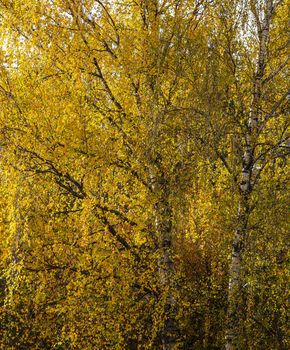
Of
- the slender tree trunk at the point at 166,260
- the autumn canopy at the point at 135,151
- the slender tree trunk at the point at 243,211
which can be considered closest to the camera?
the slender tree trunk at the point at 243,211

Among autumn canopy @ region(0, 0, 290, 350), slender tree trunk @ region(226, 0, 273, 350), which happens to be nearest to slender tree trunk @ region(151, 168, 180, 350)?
autumn canopy @ region(0, 0, 290, 350)

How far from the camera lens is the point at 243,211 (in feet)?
20.8

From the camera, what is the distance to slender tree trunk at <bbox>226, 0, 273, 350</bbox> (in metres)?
6.25

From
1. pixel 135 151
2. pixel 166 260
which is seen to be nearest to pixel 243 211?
pixel 166 260

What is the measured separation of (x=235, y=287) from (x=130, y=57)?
3.96 m

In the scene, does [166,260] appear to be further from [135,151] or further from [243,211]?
A: [135,151]

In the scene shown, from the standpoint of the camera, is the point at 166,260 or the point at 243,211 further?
the point at 166,260

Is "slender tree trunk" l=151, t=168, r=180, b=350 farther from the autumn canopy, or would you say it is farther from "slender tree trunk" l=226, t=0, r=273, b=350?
"slender tree trunk" l=226, t=0, r=273, b=350

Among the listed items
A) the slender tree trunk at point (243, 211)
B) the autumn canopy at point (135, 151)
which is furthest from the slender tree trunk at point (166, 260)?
the slender tree trunk at point (243, 211)

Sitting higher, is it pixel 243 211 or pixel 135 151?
pixel 135 151

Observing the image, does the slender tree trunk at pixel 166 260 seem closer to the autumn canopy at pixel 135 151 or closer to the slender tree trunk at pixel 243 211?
the autumn canopy at pixel 135 151

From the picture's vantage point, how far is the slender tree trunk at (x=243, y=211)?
6.25 m

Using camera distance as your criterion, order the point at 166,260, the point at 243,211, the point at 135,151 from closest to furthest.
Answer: the point at 243,211 < the point at 135,151 < the point at 166,260

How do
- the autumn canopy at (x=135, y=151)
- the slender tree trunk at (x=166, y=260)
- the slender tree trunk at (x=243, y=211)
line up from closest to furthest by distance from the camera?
the slender tree trunk at (x=243, y=211), the autumn canopy at (x=135, y=151), the slender tree trunk at (x=166, y=260)
